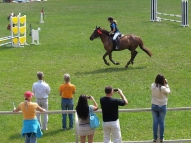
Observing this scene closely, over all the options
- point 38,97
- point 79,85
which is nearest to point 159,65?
point 79,85

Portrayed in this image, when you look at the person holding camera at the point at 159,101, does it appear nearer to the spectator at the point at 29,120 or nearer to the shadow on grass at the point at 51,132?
the spectator at the point at 29,120

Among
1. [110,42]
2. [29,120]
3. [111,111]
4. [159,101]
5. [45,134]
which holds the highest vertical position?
[110,42]

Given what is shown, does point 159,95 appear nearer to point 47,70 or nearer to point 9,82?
point 9,82

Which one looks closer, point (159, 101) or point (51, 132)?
A: point (159, 101)

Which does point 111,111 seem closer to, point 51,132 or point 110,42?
point 51,132

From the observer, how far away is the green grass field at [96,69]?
15781 mm

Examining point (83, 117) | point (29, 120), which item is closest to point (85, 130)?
point (83, 117)

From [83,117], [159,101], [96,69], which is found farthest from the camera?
[96,69]

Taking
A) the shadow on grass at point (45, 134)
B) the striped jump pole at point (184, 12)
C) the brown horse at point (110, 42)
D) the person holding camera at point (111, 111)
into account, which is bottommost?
the shadow on grass at point (45, 134)

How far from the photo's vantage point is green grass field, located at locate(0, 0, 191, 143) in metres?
15.8

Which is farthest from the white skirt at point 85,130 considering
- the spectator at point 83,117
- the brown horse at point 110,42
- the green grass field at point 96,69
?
the brown horse at point 110,42

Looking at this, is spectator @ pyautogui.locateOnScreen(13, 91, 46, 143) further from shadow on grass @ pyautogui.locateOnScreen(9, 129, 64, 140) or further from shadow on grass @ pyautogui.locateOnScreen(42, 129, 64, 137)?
shadow on grass @ pyautogui.locateOnScreen(42, 129, 64, 137)

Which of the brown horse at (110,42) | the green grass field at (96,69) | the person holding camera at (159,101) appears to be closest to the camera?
the person holding camera at (159,101)

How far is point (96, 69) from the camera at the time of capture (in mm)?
24547
